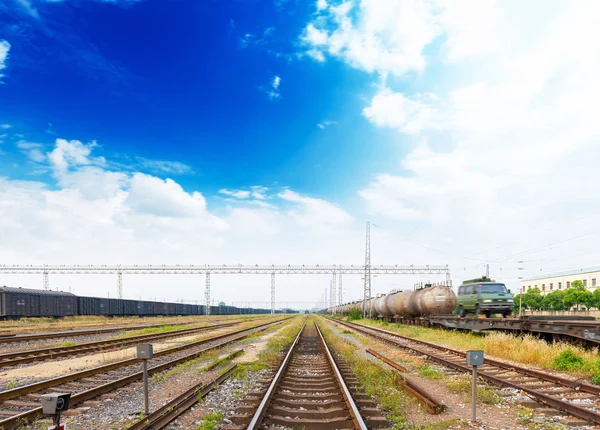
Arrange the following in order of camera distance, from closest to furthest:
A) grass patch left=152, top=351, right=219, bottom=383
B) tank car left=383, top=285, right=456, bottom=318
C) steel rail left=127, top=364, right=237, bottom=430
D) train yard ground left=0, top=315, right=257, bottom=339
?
steel rail left=127, top=364, right=237, bottom=430, grass patch left=152, top=351, right=219, bottom=383, tank car left=383, top=285, right=456, bottom=318, train yard ground left=0, top=315, right=257, bottom=339

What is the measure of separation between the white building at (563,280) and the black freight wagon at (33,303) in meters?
78.5

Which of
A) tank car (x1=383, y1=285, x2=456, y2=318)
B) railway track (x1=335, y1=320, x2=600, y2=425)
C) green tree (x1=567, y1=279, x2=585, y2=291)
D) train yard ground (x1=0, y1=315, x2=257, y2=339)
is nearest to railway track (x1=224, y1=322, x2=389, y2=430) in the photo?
railway track (x1=335, y1=320, x2=600, y2=425)

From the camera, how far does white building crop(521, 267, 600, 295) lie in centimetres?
9369

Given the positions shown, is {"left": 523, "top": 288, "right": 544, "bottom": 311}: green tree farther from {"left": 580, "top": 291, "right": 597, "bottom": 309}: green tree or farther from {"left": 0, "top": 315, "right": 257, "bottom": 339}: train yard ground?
{"left": 0, "top": 315, "right": 257, "bottom": 339}: train yard ground

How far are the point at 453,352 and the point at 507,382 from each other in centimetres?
644

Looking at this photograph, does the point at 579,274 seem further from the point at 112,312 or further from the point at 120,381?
the point at 120,381

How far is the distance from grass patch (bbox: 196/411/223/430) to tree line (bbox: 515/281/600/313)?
74.7 metres

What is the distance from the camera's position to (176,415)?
25.3 feet

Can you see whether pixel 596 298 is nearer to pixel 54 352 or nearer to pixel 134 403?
pixel 54 352

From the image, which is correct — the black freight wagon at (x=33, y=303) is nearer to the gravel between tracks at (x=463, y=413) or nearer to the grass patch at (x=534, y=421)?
the gravel between tracks at (x=463, y=413)

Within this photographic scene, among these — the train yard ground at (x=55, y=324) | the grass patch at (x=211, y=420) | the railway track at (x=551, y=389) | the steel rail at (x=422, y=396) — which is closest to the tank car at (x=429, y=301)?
the railway track at (x=551, y=389)

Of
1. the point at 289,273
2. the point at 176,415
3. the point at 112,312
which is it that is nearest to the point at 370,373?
the point at 176,415

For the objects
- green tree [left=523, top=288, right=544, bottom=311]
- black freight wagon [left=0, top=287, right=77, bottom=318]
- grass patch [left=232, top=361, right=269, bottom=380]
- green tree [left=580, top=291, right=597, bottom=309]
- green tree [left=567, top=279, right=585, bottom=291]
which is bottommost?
green tree [left=523, top=288, right=544, bottom=311]

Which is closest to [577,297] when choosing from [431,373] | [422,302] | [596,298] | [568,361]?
[596,298]
